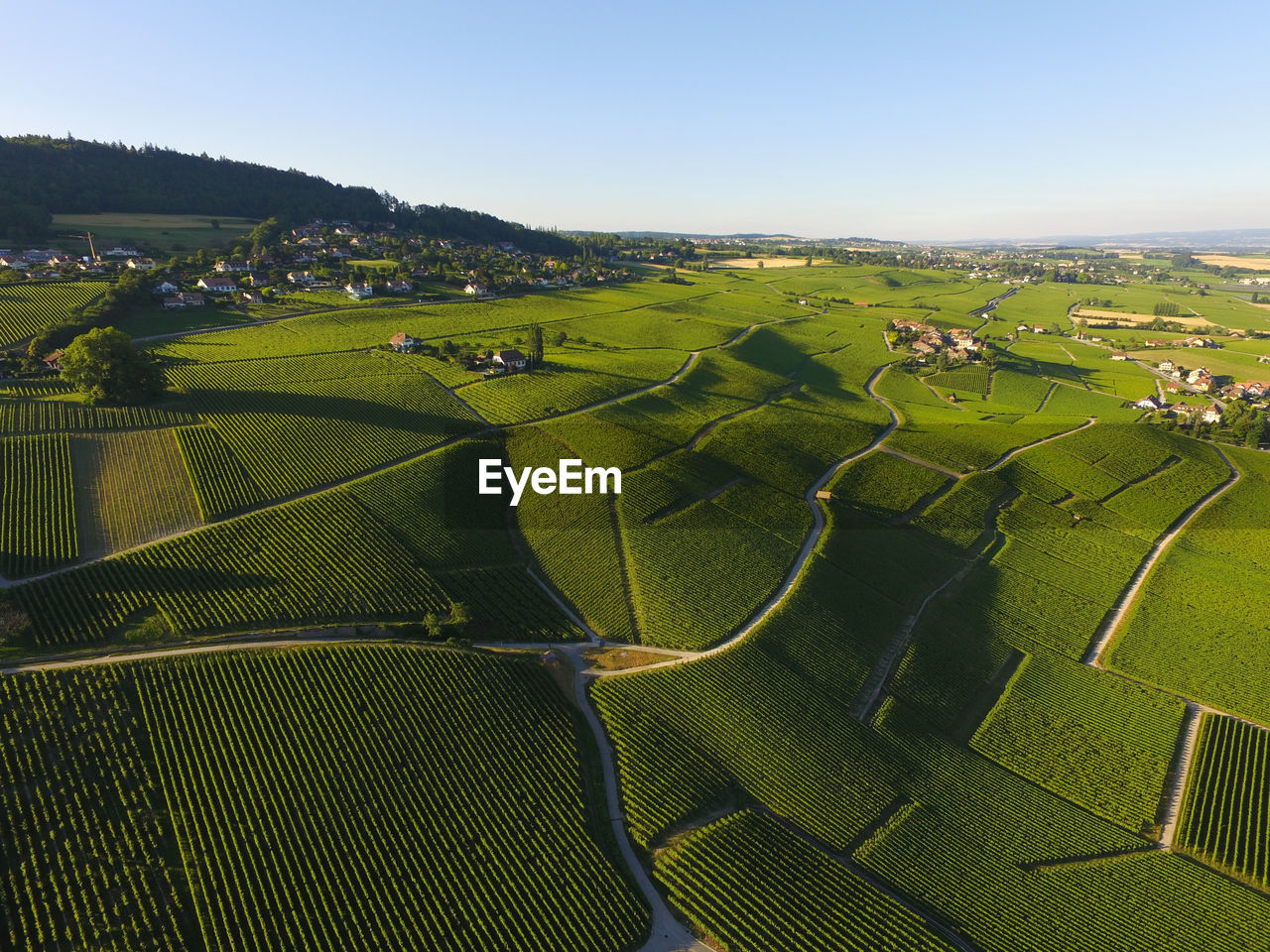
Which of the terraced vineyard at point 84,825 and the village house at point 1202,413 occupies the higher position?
the village house at point 1202,413

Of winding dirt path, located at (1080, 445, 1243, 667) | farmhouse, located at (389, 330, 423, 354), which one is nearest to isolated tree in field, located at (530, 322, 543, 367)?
farmhouse, located at (389, 330, 423, 354)

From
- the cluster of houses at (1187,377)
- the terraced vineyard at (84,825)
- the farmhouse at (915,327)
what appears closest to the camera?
the terraced vineyard at (84,825)

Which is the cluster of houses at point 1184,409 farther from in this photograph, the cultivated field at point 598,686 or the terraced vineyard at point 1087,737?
the terraced vineyard at point 1087,737

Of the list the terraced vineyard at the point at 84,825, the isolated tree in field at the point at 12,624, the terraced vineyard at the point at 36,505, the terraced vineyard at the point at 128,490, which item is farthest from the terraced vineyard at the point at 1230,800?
the terraced vineyard at the point at 36,505

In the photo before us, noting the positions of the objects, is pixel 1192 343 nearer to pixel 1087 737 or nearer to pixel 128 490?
pixel 1087 737

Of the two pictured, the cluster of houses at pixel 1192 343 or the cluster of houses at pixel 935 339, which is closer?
the cluster of houses at pixel 935 339

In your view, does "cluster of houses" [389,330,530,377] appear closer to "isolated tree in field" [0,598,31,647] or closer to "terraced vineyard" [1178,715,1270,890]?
"isolated tree in field" [0,598,31,647]
